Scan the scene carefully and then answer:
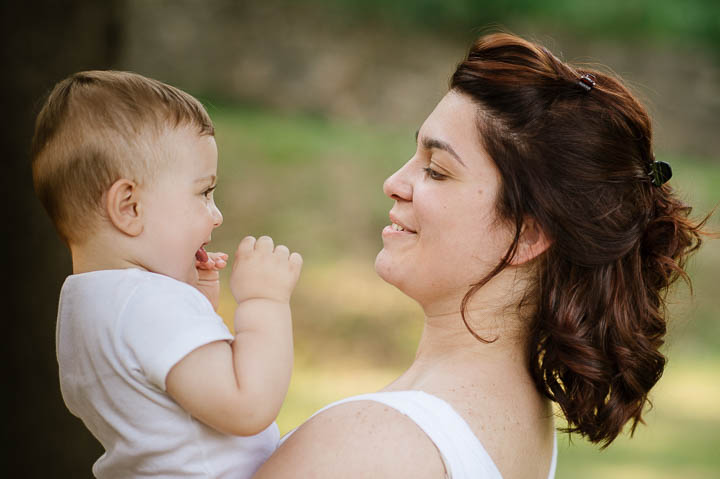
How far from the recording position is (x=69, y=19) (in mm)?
3289

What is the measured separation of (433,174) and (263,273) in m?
0.48

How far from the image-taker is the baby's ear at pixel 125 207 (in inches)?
61.3

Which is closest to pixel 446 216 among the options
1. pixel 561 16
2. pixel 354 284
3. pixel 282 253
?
pixel 282 253

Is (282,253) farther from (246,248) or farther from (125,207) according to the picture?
(125,207)

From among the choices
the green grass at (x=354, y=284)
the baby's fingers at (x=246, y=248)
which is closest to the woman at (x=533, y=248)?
the baby's fingers at (x=246, y=248)

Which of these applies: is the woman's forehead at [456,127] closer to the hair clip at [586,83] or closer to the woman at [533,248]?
the woman at [533,248]

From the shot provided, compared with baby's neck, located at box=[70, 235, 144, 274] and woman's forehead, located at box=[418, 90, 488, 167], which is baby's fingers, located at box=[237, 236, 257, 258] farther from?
woman's forehead, located at box=[418, 90, 488, 167]

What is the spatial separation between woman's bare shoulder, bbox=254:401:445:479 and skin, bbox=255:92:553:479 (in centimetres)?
2

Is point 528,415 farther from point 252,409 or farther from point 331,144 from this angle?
point 331,144

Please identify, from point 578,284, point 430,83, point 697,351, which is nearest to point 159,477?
point 578,284

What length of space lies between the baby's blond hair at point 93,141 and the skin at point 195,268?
0.9 inches

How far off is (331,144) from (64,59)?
22.5ft

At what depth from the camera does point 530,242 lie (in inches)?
73.9

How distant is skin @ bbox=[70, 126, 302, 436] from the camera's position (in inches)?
58.4
